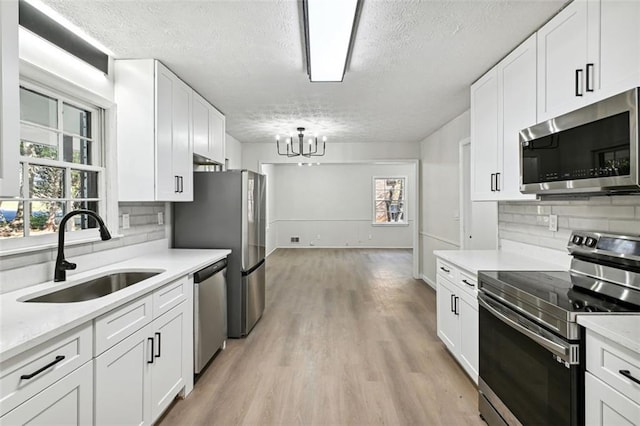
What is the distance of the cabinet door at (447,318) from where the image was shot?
2.76m

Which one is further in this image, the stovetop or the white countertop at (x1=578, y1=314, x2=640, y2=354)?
the stovetop

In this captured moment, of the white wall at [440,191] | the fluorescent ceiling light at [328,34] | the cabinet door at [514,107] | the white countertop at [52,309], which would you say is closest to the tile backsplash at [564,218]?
the cabinet door at [514,107]

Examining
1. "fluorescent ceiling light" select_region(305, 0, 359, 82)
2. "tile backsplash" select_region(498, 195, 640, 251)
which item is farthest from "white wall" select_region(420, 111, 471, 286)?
"fluorescent ceiling light" select_region(305, 0, 359, 82)

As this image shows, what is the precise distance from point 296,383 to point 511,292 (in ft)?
5.42

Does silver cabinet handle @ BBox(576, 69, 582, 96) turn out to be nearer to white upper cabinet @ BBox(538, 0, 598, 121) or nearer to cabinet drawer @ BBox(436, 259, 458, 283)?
white upper cabinet @ BBox(538, 0, 598, 121)

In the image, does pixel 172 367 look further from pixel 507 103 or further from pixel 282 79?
pixel 507 103

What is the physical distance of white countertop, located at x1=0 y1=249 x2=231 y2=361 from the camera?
115 centimetres

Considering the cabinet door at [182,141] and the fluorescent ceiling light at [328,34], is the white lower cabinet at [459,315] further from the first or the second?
the cabinet door at [182,141]

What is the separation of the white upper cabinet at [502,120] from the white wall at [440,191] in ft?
4.32

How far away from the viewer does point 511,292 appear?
179cm

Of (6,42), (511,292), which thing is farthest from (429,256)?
(6,42)

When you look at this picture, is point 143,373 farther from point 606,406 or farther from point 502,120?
point 502,120

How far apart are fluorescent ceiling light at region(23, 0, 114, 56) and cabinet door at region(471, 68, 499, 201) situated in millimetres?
2905

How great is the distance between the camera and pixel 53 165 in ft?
6.94
